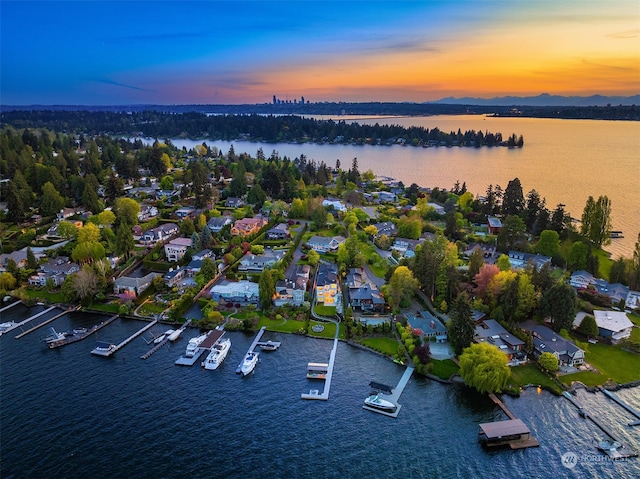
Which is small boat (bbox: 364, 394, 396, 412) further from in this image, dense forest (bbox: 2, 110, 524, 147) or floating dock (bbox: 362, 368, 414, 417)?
dense forest (bbox: 2, 110, 524, 147)

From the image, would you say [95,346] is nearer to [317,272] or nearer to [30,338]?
[30,338]

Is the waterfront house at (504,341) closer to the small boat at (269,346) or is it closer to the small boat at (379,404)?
the small boat at (379,404)

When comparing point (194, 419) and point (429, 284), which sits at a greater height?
point (429, 284)

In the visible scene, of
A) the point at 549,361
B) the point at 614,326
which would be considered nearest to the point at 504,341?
the point at 549,361

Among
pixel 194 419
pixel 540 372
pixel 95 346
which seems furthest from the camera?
pixel 95 346

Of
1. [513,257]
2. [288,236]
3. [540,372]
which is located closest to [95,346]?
[288,236]

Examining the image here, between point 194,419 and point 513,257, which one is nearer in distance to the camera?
point 194,419

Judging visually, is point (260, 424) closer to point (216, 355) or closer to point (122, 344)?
point (216, 355)

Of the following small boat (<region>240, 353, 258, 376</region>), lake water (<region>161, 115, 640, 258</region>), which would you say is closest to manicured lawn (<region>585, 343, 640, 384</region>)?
small boat (<region>240, 353, 258, 376</region>)
